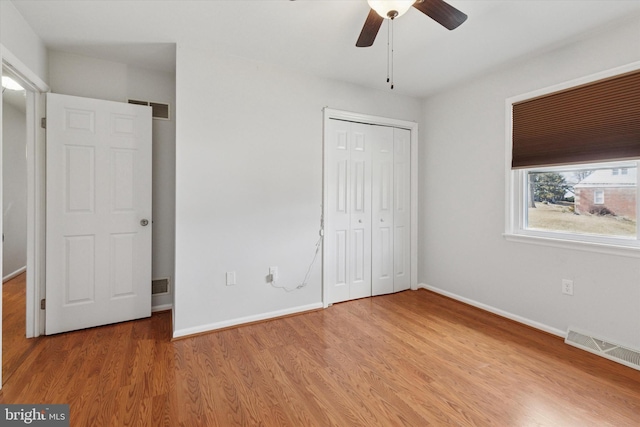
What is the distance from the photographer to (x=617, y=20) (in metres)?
2.11

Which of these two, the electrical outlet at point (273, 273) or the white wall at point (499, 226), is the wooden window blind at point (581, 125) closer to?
the white wall at point (499, 226)

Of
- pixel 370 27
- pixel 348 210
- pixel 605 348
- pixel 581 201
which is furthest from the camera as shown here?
pixel 348 210

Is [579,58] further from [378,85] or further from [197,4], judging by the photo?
[197,4]

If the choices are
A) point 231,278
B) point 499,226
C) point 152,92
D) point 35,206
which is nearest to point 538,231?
point 499,226

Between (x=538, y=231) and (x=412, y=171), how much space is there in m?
1.54

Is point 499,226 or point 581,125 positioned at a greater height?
point 581,125

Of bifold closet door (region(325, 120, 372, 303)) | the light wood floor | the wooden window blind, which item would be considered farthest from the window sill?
bifold closet door (region(325, 120, 372, 303))

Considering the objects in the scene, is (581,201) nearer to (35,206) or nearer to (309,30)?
(309,30)

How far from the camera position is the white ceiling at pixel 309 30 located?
2.00m

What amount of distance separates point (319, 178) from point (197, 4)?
5.78ft

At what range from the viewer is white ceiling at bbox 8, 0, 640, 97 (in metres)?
2.00

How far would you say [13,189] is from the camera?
4.23 meters

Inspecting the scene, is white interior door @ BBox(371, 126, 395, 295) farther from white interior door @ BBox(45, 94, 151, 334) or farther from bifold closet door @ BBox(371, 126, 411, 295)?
white interior door @ BBox(45, 94, 151, 334)

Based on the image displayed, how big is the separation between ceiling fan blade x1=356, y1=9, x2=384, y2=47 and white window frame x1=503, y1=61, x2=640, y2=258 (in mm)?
1785
